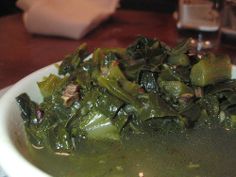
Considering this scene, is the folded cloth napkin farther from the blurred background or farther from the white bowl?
the blurred background

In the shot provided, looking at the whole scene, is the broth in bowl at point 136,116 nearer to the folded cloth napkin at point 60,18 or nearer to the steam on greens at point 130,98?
the steam on greens at point 130,98

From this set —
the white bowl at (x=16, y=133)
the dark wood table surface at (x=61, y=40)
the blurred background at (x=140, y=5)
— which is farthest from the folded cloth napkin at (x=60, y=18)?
the blurred background at (x=140, y=5)

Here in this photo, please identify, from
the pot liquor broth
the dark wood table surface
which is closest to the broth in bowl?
the pot liquor broth

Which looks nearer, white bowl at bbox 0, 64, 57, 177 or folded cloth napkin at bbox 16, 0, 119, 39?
white bowl at bbox 0, 64, 57, 177

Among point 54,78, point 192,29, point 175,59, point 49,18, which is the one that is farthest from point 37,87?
point 192,29

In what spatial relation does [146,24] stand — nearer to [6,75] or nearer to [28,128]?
[6,75]

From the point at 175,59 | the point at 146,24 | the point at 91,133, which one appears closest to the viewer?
the point at 91,133
